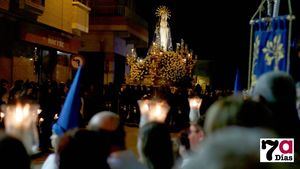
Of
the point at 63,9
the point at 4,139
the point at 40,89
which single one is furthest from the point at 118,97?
the point at 4,139

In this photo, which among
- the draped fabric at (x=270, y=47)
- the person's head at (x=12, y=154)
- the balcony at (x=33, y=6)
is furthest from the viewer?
the balcony at (x=33, y=6)

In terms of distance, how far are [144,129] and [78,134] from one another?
888mm

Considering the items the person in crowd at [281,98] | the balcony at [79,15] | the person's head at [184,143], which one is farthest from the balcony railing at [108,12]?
the person in crowd at [281,98]

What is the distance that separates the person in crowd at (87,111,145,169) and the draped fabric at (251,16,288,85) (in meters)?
3.03

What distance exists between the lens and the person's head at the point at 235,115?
9.80 feet

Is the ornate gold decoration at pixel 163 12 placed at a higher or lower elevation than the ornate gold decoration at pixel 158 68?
higher

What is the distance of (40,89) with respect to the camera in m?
13.8

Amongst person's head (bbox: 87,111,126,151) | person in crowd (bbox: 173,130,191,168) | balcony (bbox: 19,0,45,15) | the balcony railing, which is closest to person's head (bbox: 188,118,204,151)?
person in crowd (bbox: 173,130,191,168)

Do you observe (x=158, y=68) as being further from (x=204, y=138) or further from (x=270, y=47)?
(x=204, y=138)

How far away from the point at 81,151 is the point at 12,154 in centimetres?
63

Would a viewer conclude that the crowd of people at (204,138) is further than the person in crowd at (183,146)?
No

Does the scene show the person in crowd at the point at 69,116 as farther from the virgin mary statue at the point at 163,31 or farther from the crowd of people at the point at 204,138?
the virgin mary statue at the point at 163,31

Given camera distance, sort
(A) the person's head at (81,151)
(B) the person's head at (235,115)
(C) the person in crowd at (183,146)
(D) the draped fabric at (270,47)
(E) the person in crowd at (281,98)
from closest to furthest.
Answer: (B) the person's head at (235,115)
(A) the person's head at (81,151)
(E) the person in crowd at (281,98)
(C) the person in crowd at (183,146)
(D) the draped fabric at (270,47)

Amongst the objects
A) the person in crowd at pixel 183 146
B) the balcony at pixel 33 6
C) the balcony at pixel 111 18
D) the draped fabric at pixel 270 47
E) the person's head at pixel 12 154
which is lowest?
the person in crowd at pixel 183 146
